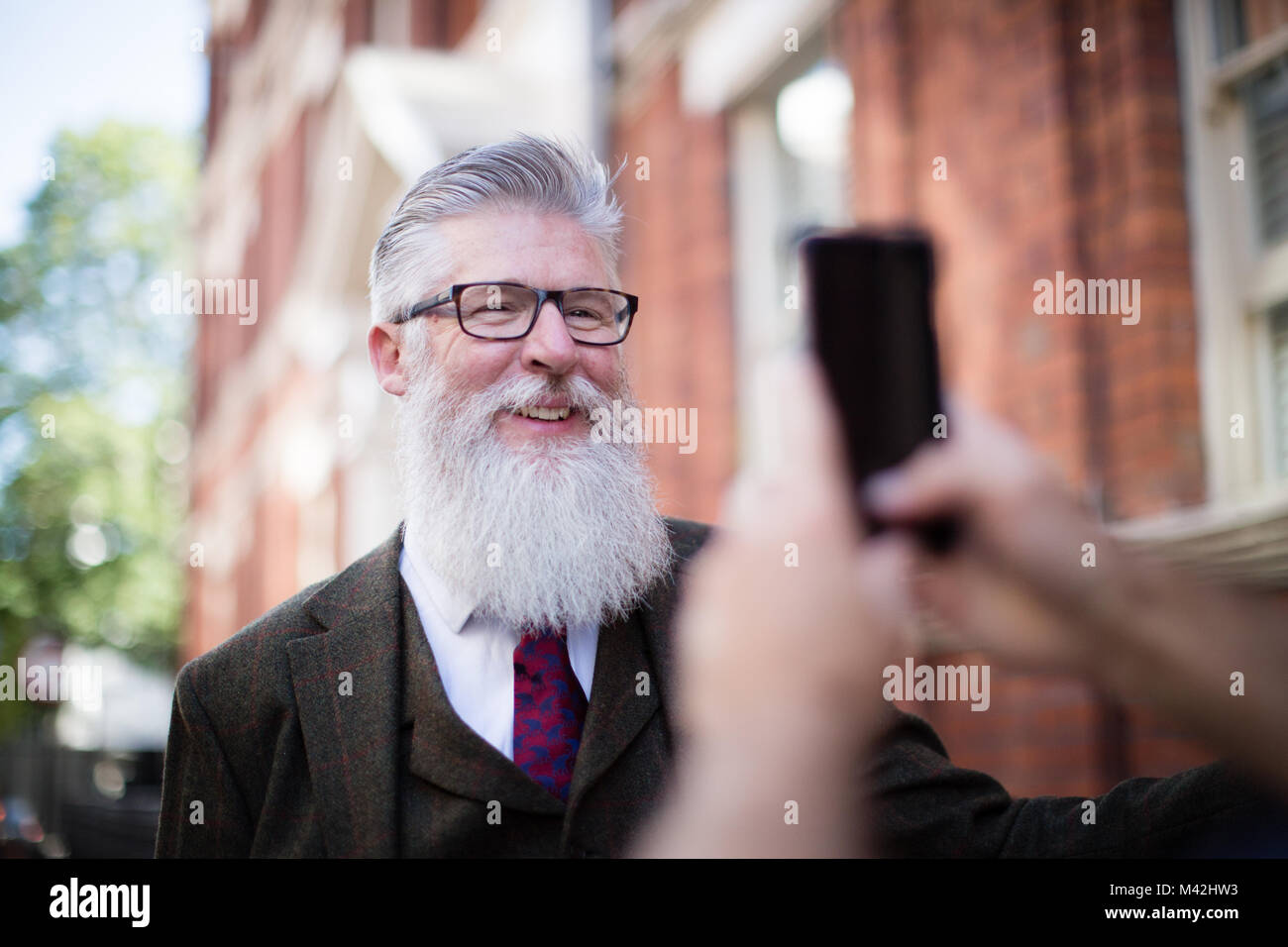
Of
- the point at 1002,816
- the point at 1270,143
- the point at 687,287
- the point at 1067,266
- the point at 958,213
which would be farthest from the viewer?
the point at 687,287

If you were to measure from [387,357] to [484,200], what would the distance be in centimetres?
26

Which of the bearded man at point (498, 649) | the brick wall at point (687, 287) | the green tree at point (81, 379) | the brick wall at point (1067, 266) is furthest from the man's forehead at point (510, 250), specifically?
the brick wall at point (687, 287)

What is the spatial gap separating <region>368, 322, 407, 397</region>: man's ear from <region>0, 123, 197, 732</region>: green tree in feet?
3.40

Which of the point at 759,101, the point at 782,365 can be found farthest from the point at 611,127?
the point at 782,365

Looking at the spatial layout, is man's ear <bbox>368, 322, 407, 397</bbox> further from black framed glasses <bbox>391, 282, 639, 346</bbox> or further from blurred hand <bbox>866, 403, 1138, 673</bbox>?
blurred hand <bbox>866, 403, 1138, 673</bbox>

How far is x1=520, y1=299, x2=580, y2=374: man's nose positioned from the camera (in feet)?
4.88

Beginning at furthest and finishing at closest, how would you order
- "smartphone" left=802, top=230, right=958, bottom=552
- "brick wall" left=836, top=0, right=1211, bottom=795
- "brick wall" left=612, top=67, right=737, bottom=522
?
"brick wall" left=612, top=67, right=737, bottom=522 < "brick wall" left=836, top=0, right=1211, bottom=795 < "smartphone" left=802, top=230, right=958, bottom=552

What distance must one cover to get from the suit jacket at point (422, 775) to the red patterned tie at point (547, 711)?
32 mm

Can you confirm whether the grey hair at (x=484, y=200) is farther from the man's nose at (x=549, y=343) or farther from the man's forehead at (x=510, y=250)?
the man's nose at (x=549, y=343)

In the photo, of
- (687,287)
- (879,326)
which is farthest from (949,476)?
(687,287)

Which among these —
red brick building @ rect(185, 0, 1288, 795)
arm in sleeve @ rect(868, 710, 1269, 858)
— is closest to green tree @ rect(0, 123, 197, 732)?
red brick building @ rect(185, 0, 1288, 795)

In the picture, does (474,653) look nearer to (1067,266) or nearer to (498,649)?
(498,649)

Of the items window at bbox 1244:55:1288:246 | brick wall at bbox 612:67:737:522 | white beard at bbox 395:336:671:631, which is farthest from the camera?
brick wall at bbox 612:67:737:522

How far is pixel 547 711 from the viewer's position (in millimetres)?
1562
